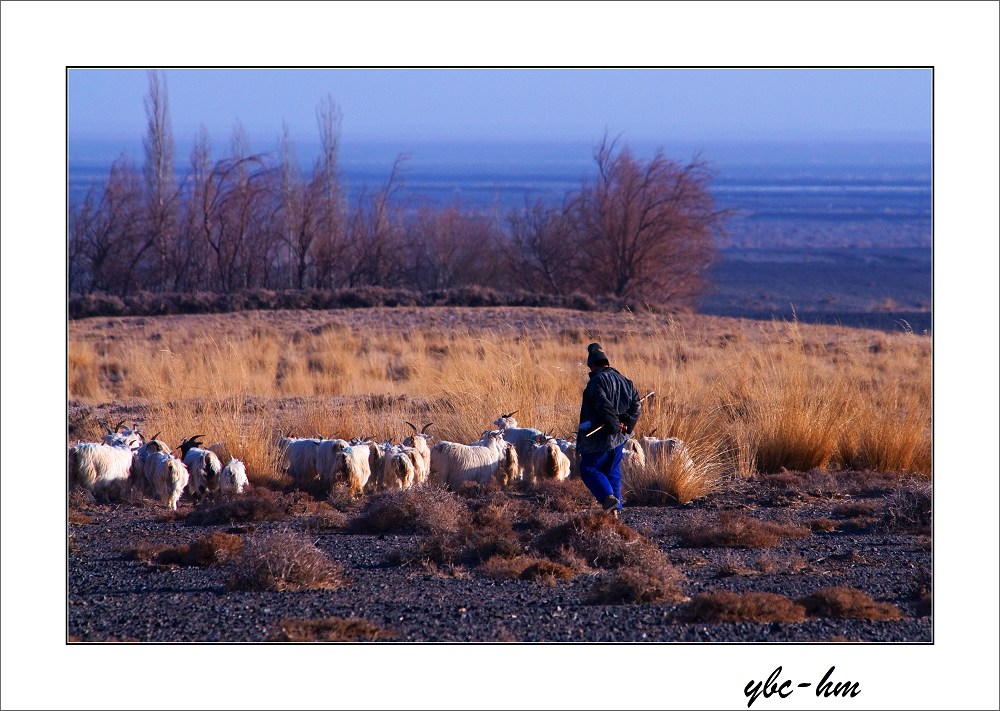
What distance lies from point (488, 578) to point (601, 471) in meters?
1.84

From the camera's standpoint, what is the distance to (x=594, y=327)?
2653cm

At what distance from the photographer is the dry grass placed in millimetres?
13367

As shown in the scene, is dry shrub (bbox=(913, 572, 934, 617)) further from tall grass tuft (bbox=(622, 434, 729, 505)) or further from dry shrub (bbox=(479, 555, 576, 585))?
tall grass tuft (bbox=(622, 434, 729, 505))

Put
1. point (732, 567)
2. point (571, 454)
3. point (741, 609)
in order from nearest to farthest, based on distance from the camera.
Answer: point (741, 609)
point (732, 567)
point (571, 454)

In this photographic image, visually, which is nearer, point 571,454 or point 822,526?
point 822,526

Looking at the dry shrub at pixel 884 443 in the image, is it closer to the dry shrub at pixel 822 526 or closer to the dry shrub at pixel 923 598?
the dry shrub at pixel 822 526

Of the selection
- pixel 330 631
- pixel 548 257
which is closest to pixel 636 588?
pixel 330 631

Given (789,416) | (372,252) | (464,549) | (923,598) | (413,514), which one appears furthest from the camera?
(372,252)

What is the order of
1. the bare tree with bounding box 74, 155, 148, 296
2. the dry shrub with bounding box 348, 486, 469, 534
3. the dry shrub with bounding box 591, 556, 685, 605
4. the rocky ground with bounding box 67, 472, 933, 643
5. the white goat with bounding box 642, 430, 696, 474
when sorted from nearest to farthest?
the rocky ground with bounding box 67, 472, 933, 643, the dry shrub with bounding box 591, 556, 685, 605, the dry shrub with bounding box 348, 486, 469, 534, the white goat with bounding box 642, 430, 696, 474, the bare tree with bounding box 74, 155, 148, 296

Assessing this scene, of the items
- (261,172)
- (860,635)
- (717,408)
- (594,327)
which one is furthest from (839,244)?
(860,635)

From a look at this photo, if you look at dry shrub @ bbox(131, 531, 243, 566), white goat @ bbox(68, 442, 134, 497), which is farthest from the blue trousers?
white goat @ bbox(68, 442, 134, 497)

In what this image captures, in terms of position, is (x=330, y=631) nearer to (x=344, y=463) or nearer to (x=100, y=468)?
(x=344, y=463)

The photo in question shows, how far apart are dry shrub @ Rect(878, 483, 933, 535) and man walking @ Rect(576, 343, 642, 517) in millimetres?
2450

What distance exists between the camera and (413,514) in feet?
34.2
